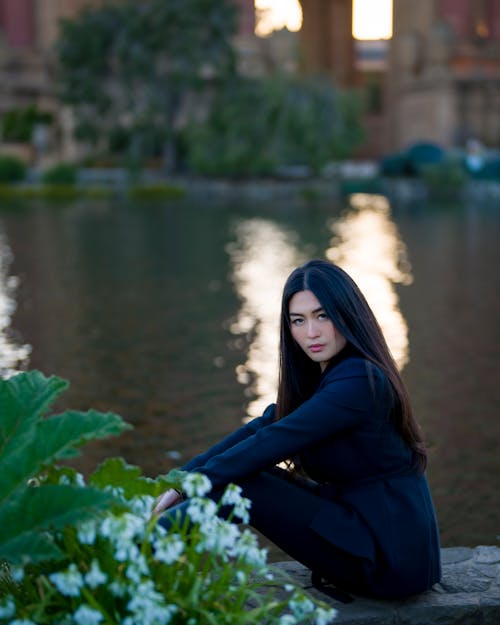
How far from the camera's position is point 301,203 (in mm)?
35062

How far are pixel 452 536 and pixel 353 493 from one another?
1937 mm

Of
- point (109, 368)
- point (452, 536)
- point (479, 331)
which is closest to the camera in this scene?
point (452, 536)

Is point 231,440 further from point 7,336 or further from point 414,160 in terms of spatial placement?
point 414,160

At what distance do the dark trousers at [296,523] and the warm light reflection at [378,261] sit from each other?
588cm

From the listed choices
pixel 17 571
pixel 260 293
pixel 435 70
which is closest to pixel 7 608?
pixel 17 571

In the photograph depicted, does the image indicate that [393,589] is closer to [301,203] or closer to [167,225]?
[167,225]

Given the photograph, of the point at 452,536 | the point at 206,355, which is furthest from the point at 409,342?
the point at 452,536

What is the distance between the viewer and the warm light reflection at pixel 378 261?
11.3 m

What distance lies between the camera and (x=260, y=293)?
1408cm

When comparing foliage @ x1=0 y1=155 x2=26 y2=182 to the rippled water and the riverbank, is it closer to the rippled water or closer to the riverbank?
the riverbank

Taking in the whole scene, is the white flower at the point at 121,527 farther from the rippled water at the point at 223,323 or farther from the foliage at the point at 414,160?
the foliage at the point at 414,160

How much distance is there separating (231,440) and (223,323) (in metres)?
8.14

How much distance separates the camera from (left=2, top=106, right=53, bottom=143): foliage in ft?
154

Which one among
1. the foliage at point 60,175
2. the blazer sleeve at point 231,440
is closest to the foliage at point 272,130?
the foliage at point 60,175
